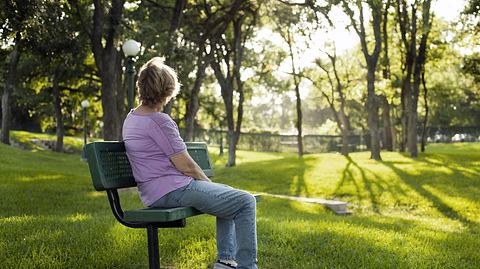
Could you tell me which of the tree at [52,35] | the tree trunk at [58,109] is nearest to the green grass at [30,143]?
the tree trunk at [58,109]

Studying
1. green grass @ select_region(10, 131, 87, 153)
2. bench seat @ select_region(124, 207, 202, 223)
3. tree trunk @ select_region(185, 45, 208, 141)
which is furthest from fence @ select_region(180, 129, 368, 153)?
bench seat @ select_region(124, 207, 202, 223)

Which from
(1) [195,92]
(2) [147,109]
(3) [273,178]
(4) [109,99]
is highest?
(1) [195,92]

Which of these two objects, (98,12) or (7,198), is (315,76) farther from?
(7,198)

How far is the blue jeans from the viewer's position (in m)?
3.85

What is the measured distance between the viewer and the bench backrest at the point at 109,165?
12.9 feet

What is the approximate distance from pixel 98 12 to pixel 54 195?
484 centimetres

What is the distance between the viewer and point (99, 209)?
9.98 m

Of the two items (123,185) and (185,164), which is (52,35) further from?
(185,164)

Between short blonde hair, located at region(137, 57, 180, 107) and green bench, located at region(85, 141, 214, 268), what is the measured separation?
0.49m

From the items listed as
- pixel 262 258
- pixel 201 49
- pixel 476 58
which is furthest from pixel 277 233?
pixel 476 58

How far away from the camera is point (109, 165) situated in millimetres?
4102

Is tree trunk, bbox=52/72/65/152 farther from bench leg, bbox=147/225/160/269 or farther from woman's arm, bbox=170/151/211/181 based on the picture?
woman's arm, bbox=170/151/211/181

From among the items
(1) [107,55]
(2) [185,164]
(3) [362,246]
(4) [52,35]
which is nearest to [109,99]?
(1) [107,55]

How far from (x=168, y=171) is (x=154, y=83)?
693 mm
